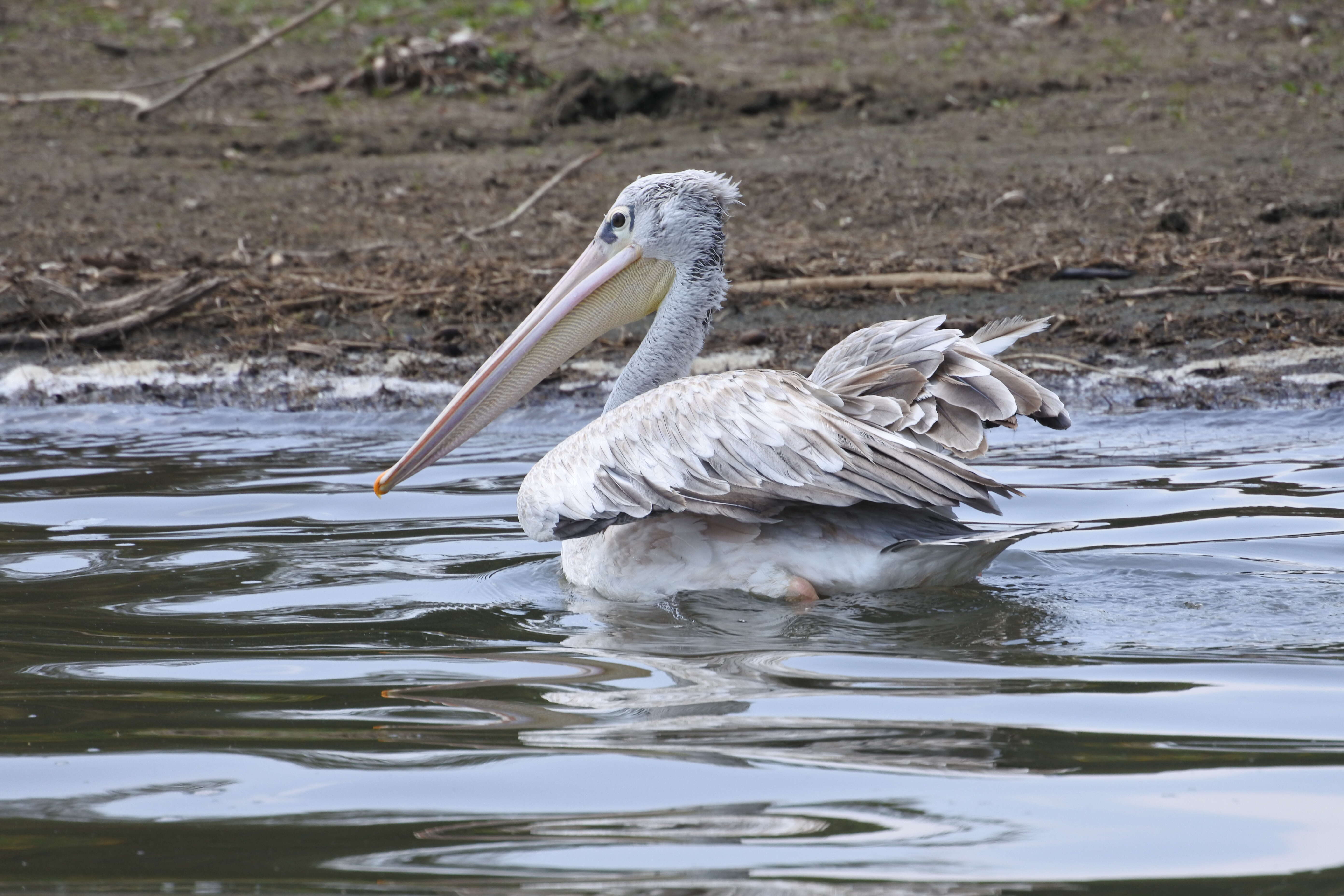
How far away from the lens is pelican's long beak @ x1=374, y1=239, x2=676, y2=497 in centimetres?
434

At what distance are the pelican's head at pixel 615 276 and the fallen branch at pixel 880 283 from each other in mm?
2863

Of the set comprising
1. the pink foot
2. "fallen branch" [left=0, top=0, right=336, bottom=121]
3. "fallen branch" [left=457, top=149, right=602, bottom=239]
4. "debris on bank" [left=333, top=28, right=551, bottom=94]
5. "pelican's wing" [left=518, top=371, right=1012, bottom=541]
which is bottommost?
the pink foot

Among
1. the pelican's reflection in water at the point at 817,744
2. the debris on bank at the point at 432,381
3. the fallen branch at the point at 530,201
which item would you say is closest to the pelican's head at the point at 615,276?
the pelican's reflection in water at the point at 817,744

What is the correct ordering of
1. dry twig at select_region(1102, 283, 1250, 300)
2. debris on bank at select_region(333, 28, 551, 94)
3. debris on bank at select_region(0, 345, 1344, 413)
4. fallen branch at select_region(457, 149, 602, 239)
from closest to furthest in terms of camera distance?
1. debris on bank at select_region(0, 345, 1344, 413)
2. dry twig at select_region(1102, 283, 1250, 300)
3. fallen branch at select_region(457, 149, 602, 239)
4. debris on bank at select_region(333, 28, 551, 94)

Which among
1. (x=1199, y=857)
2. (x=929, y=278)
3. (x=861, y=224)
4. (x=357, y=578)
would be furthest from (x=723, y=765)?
(x=861, y=224)

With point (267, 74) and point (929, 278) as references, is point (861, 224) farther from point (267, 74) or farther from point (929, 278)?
point (267, 74)

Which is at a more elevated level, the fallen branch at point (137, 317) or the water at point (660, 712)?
the fallen branch at point (137, 317)

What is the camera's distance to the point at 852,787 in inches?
90.9

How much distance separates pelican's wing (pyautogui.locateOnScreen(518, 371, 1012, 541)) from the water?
0.94ft

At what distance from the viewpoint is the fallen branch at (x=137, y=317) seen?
742 cm

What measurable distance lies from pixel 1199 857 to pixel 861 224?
7.13 m

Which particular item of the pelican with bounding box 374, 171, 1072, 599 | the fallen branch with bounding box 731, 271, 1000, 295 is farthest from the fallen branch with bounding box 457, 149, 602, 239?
the pelican with bounding box 374, 171, 1072, 599

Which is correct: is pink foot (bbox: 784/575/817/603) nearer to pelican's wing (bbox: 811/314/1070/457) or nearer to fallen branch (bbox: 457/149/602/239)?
pelican's wing (bbox: 811/314/1070/457)

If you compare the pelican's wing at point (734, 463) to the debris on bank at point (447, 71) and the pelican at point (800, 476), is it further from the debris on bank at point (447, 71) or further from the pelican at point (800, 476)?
the debris on bank at point (447, 71)
